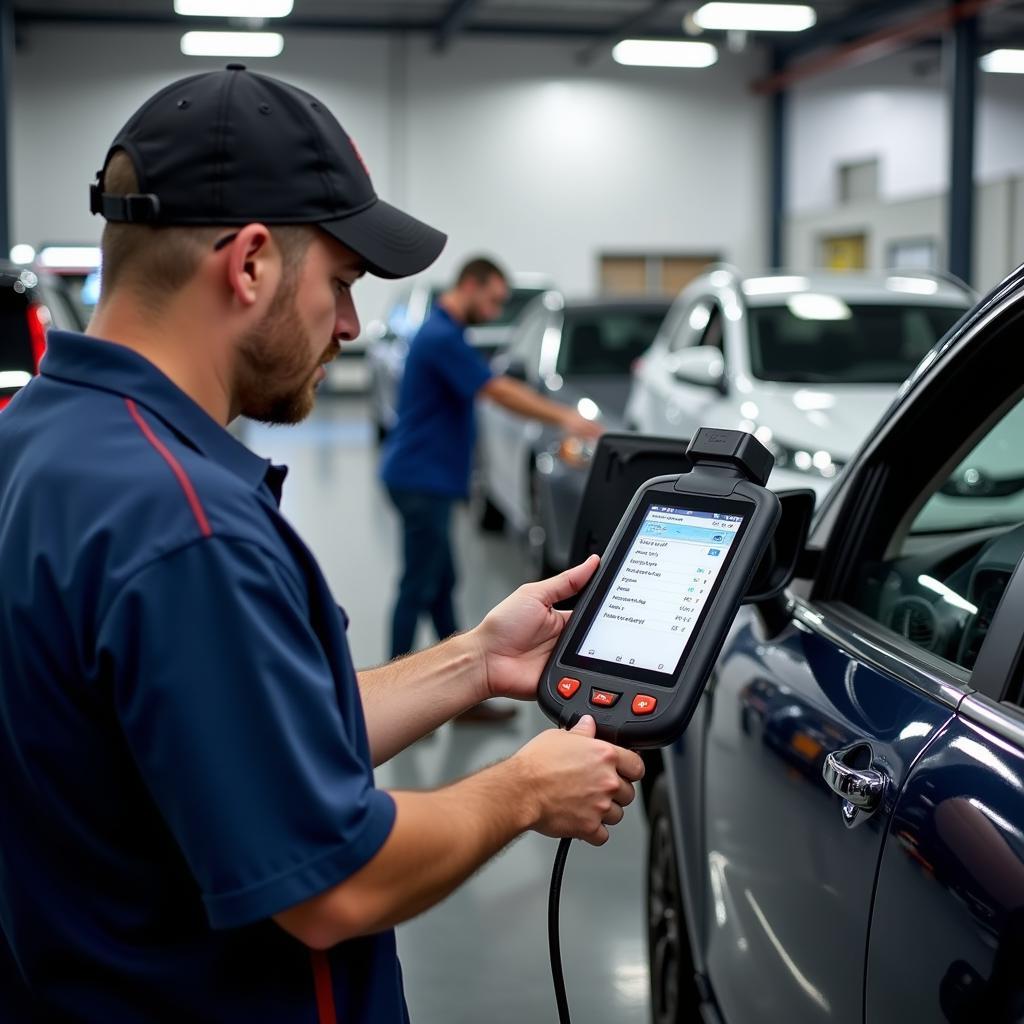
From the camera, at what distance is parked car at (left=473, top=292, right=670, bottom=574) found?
6961 millimetres

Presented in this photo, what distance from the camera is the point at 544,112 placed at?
21.5m

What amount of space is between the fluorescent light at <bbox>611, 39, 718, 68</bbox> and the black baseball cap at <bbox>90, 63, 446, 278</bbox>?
61.7 feet

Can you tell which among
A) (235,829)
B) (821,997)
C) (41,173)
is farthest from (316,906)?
(41,173)

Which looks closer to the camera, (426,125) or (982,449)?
(982,449)

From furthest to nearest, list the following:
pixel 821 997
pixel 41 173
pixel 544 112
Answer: pixel 544 112
pixel 41 173
pixel 821 997

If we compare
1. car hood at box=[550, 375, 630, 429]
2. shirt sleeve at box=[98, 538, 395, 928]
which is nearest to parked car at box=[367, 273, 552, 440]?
car hood at box=[550, 375, 630, 429]

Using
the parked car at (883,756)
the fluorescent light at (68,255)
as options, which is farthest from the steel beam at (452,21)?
the parked car at (883,756)

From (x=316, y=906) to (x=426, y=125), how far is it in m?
21.1

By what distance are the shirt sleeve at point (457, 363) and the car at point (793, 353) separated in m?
0.94

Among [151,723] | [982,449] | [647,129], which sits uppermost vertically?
[647,129]

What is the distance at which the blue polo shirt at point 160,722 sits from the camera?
3.54ft

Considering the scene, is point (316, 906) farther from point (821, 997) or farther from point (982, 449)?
point (982, 449)

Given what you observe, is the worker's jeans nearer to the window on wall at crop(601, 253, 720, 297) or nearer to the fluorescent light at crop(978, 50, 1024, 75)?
the fluorescent light at crop(978, 50, 1024, 75)

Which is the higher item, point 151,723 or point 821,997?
point 151,723
